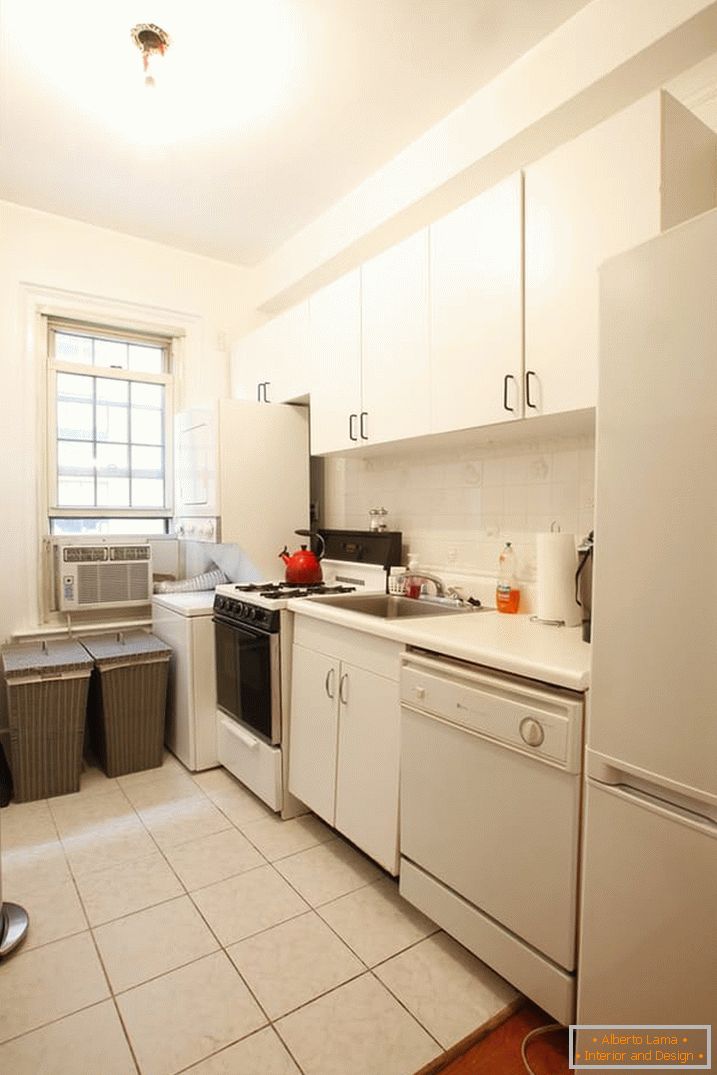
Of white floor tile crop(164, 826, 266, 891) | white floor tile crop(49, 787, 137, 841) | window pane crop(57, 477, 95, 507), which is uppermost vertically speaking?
window pane crop(57, 477, 95, 507)

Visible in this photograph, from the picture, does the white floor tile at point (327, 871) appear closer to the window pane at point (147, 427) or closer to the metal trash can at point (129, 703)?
the metal trash can at point (129, 703)

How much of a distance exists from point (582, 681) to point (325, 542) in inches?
79.0

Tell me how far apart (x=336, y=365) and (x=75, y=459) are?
5.53 feet

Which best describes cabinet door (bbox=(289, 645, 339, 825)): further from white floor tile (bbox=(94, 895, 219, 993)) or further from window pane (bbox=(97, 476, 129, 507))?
window pane (bbox=(97, 476, 129, 507))

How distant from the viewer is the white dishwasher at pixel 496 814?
132 cm

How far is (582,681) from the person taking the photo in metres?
1.27

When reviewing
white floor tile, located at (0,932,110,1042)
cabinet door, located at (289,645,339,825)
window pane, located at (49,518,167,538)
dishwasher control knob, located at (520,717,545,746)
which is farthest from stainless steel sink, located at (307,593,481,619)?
window pane, located at (49,518,167,538)

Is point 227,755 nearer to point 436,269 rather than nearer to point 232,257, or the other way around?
point 436,269

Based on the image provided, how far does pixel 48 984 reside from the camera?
5.19 ft

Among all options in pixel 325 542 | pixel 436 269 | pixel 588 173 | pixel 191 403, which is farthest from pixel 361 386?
pixel 191 403

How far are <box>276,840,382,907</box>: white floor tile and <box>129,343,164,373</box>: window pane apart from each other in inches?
111

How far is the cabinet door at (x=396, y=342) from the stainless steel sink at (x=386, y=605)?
0.69 meters

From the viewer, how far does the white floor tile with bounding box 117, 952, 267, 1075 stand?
4.53 ft

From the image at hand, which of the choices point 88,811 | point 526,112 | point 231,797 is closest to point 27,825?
point 88,811
